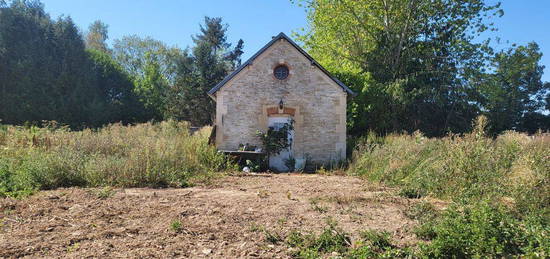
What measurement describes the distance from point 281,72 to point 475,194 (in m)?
8.12

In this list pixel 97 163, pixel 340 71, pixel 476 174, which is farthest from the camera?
pixel 340 71

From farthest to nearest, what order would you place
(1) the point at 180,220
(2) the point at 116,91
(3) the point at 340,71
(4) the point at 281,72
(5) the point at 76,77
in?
(2) the point at 116,91, (5) the point at 76,77, (3) the point at 340,71, (4) the point at 281,72, (1) the point at 180,220

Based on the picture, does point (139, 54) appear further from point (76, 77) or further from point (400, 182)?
point (400, 182)

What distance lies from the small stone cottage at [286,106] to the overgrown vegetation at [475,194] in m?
2.86

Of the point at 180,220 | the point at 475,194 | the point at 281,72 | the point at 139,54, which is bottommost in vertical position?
the point at 180,220

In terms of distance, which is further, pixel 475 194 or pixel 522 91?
pixel 522 91

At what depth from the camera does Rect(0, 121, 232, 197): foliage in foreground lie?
6.64 meters

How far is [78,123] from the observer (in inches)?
1045

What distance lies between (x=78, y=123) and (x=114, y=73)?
6414mm

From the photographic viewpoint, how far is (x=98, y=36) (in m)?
37.1

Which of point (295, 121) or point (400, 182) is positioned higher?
point (295, 121)

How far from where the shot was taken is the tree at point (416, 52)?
18.9 meters

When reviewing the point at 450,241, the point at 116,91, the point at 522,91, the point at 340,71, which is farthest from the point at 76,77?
the point at 522,91

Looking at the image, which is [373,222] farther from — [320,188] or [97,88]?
Answer: [97,88]
